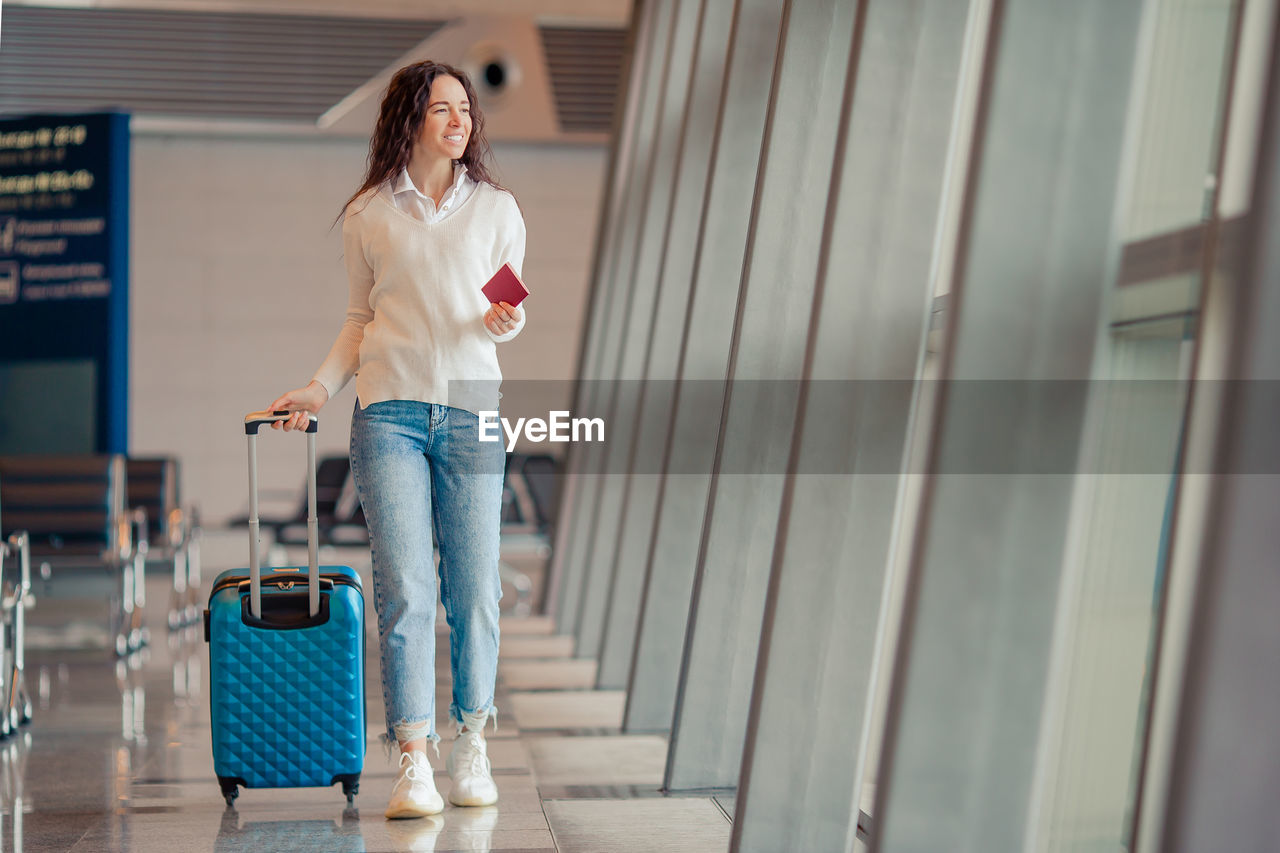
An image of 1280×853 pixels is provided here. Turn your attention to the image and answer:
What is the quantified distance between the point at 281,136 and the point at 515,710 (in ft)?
27.2

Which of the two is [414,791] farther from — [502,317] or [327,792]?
[502,317]

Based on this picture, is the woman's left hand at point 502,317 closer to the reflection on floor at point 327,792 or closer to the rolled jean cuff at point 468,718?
the rolled jean cuff at point 468,718

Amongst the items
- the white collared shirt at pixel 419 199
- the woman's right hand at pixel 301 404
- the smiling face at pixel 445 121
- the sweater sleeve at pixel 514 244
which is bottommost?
the woman's right hand at pixel 301 404

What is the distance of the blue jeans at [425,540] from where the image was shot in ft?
8.17

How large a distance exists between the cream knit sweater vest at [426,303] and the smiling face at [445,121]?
122 millimetres

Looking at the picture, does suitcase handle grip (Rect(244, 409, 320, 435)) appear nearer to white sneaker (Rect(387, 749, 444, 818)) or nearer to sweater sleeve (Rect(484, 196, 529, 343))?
sweater sleeve (Rect(484, 196, 529, 343))

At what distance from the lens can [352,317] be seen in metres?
2.62

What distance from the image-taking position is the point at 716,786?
2971mm

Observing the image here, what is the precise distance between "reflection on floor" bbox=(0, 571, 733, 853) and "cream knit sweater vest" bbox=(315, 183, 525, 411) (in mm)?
855

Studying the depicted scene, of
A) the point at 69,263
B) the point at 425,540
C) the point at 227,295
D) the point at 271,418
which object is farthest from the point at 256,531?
the point at 227,295

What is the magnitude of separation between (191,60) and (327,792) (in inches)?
349

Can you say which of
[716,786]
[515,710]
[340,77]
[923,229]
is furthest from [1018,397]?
[340,77]

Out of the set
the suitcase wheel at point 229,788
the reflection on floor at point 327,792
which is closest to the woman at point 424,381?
the reflection on floor at point 327,792

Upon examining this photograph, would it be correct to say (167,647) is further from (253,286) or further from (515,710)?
(253,286)
